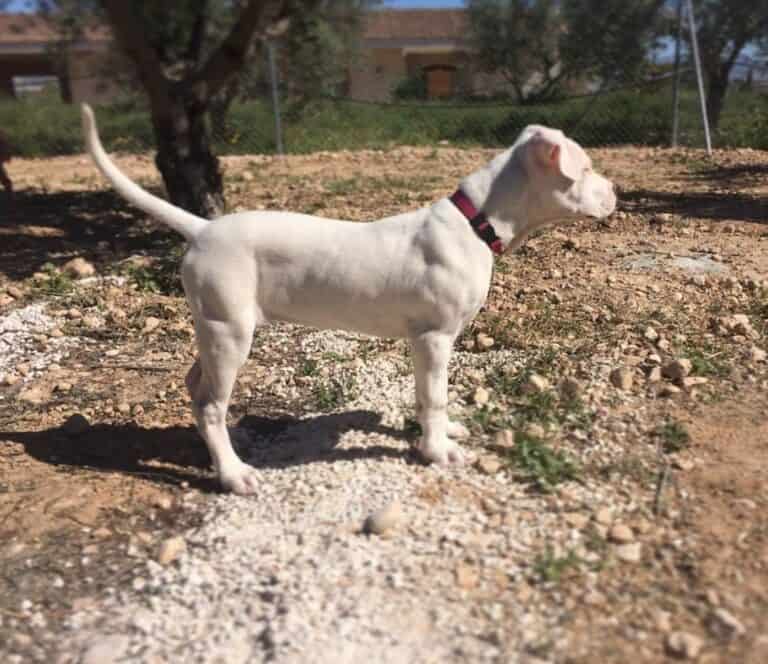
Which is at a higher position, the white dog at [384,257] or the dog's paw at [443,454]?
the white dog at [384,257]

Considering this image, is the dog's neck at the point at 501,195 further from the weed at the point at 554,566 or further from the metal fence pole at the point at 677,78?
the metal fence pole at the point at 677,78

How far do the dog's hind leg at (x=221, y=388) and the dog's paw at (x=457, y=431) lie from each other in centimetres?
95

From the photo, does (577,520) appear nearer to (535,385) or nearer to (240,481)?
(535,385)

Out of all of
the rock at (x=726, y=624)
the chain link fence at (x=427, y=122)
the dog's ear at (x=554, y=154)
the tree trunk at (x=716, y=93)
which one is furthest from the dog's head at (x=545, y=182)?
the tree trunk at (x=716, y=93)

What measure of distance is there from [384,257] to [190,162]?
16.6 feet

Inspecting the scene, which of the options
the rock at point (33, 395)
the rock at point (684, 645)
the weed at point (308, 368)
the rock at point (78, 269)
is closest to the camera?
the rock at point (684, 645)

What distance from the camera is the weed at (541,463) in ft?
11.2

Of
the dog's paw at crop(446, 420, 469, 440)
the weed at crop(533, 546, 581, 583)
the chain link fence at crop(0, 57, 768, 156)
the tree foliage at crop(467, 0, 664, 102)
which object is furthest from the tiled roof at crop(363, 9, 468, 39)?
the weed at crop(533, 546, 581, 583)

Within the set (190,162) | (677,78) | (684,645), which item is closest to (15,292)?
(190,162)

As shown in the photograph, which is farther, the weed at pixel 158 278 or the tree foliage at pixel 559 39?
the tree foliage at pixel 559 39

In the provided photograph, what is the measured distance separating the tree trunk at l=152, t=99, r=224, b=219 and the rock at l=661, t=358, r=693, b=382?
4.98m

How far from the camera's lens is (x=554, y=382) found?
4.37m

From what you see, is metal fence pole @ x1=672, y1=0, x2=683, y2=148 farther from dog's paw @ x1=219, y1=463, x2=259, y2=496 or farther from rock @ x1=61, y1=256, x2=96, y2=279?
dog's paw @ x1=219, y1=463, x2=259, y2=496

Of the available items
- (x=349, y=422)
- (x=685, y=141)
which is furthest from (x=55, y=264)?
(x=685, y=141)
